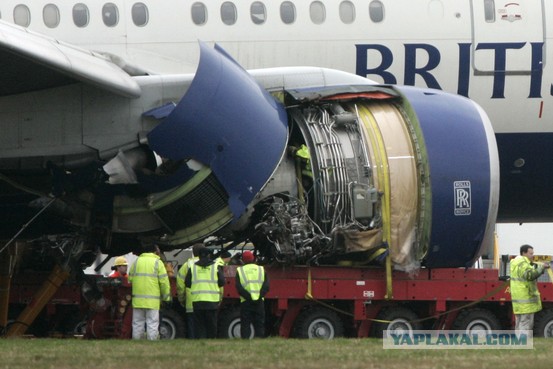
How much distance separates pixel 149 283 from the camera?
18422 mm

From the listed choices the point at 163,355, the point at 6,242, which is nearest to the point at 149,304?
the point at 6,242

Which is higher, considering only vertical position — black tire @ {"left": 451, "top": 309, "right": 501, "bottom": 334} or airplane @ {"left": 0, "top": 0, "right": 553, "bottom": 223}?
airplane @ {"left": 0, "top": 0, "right": 553, "bottom": 223}

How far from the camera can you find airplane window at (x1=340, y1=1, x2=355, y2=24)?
21.9 metres

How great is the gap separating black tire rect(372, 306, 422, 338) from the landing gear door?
426cm

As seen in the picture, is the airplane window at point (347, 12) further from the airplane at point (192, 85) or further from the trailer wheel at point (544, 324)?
the trailer wheel at point (544, 324)

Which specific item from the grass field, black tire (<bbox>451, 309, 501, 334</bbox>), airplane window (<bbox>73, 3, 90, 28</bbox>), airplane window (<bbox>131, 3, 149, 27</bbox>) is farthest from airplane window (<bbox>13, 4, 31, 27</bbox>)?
black tire (<bbox>451, 309, 501, 334</bbox>)

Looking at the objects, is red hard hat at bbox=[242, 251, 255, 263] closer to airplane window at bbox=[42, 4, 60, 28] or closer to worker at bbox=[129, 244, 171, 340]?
worker at bbox=[129, 244, 171, 340]

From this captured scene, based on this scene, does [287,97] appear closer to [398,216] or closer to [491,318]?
[398,216]

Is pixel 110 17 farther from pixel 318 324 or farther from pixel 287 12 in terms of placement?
pixel 318 324

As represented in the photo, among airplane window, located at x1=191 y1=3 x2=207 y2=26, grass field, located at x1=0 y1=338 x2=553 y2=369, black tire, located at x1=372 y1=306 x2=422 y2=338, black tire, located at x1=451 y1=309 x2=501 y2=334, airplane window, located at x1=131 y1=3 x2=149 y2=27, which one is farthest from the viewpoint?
airplane window, located at x1=191 y1=3 x2=207 y2=26

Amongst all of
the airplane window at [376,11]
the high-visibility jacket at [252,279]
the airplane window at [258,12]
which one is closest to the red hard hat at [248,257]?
the high-visibility jacket at [252,279]

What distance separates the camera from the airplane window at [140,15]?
21.4 meters

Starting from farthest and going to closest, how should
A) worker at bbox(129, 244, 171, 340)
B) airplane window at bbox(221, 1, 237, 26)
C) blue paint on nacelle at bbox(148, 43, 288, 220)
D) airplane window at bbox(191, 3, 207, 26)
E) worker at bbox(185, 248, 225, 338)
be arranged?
airplane window at bbox(221, 1, 237, 26), airplane window at bbox(191, 3, 207, 26), worker at bbox(185, 248, 225, 338), worker at bbox(129, 244, 171, 340), blue paint on nacelle at bbox(148, 43, 288, 220)
